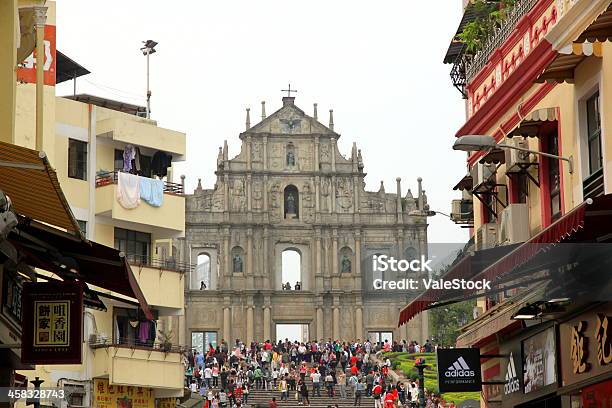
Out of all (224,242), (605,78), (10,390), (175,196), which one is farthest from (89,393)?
(224,242)

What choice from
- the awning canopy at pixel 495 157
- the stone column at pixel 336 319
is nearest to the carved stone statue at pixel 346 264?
the stone column at pixel 336 319

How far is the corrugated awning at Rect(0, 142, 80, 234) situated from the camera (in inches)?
562

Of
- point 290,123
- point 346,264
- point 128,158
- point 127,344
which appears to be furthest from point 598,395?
point 290,123

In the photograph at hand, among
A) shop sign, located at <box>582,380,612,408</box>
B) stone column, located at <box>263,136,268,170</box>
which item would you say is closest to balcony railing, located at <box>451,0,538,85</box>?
shop sign, located at <box>582,380,612,408</box>

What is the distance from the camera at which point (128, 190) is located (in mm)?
35375

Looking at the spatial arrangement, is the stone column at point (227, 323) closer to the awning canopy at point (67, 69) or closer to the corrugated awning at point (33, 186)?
the awning canopy at point (67, 69)

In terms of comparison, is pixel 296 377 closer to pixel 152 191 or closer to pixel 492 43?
pixel 152 191

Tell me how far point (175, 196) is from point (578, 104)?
1925cm

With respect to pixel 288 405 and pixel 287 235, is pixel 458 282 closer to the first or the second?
pixel 288 405

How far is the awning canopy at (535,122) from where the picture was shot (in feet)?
65.6

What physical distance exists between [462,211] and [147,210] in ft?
31.3

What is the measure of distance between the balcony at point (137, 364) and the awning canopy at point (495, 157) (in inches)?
537

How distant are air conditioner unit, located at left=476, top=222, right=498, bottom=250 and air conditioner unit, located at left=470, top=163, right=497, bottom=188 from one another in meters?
0.73

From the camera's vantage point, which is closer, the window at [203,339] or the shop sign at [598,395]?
the shop sign at [598,395]
